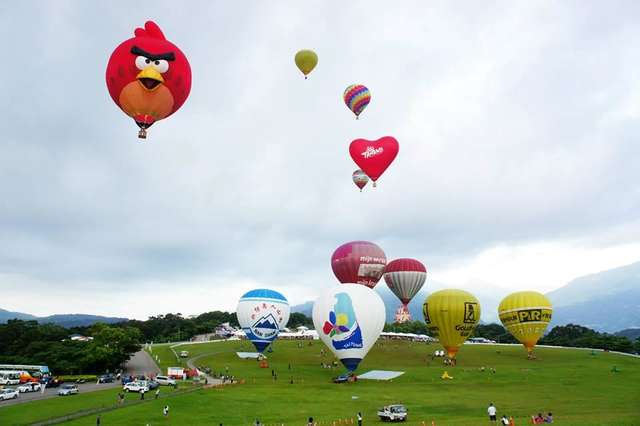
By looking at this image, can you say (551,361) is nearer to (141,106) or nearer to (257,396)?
(257,396)

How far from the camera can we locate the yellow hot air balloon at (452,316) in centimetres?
6412

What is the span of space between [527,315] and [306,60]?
45.1 metres

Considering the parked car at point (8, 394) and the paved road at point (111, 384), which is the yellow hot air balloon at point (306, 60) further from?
the parked car at point (8, 394)

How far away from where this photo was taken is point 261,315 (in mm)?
69125

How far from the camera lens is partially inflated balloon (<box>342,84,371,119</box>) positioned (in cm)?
6681

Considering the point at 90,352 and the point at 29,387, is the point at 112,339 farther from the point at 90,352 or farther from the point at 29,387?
the point at 29,387

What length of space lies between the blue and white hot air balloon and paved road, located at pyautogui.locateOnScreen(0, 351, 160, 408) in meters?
13.2

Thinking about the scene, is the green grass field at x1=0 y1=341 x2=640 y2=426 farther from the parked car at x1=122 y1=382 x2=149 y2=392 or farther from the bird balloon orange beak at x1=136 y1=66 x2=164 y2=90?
the bird balloon orange beak at x1=136 y1=66 x2=164 y2=90

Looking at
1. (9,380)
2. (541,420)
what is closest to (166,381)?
(9,380)

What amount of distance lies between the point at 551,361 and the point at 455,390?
31730 mm

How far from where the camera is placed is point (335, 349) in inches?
A: 2119

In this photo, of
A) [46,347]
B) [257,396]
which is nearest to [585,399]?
[257,396]

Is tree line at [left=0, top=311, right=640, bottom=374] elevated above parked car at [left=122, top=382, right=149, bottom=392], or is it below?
above

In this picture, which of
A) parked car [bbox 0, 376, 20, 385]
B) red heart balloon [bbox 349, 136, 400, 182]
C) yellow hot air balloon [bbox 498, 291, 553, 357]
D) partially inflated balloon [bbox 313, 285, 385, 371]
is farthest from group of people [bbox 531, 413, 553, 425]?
parked car [bbox 0, 376, 20, 385]
